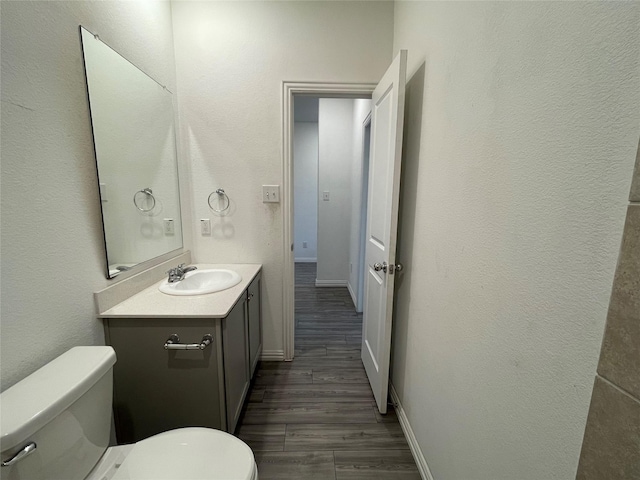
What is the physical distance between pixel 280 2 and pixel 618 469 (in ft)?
8.21

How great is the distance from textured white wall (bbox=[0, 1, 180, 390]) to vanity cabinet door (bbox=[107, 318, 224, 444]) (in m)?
0.15

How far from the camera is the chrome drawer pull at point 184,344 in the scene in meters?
1.17

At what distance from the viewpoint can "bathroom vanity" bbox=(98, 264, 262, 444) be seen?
1.18m

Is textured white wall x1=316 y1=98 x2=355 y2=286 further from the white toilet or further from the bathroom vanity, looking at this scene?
the white toilet

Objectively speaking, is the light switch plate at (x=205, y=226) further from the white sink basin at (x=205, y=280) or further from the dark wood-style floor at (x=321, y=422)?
the dark wood-style floor at (x=321, y=422)

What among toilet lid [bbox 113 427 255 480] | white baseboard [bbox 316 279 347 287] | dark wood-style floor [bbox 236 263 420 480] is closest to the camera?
toilet lid [bbox 113 427 255 480]

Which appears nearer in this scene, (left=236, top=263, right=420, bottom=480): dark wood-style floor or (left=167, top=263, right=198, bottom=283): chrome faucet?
(left=236, top=263, right=420, bottom=480): dark wood-style floor

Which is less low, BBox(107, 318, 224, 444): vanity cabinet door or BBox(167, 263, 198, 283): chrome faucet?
BBox(167, 263, 198, 283): chrome faucet

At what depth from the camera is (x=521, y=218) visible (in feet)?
2.19

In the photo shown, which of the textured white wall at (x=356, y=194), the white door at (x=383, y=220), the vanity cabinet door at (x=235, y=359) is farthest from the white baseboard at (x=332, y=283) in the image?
the vanity cabinet door at (x=235, y=359)

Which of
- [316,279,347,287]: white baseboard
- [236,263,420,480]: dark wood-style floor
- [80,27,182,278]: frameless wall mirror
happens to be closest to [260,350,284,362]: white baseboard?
[236,263,420,480]: dark wood-style floor

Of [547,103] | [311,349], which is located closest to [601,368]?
[547,103]

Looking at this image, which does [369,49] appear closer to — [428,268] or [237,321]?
[428,268]

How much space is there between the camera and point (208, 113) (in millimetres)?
1875
